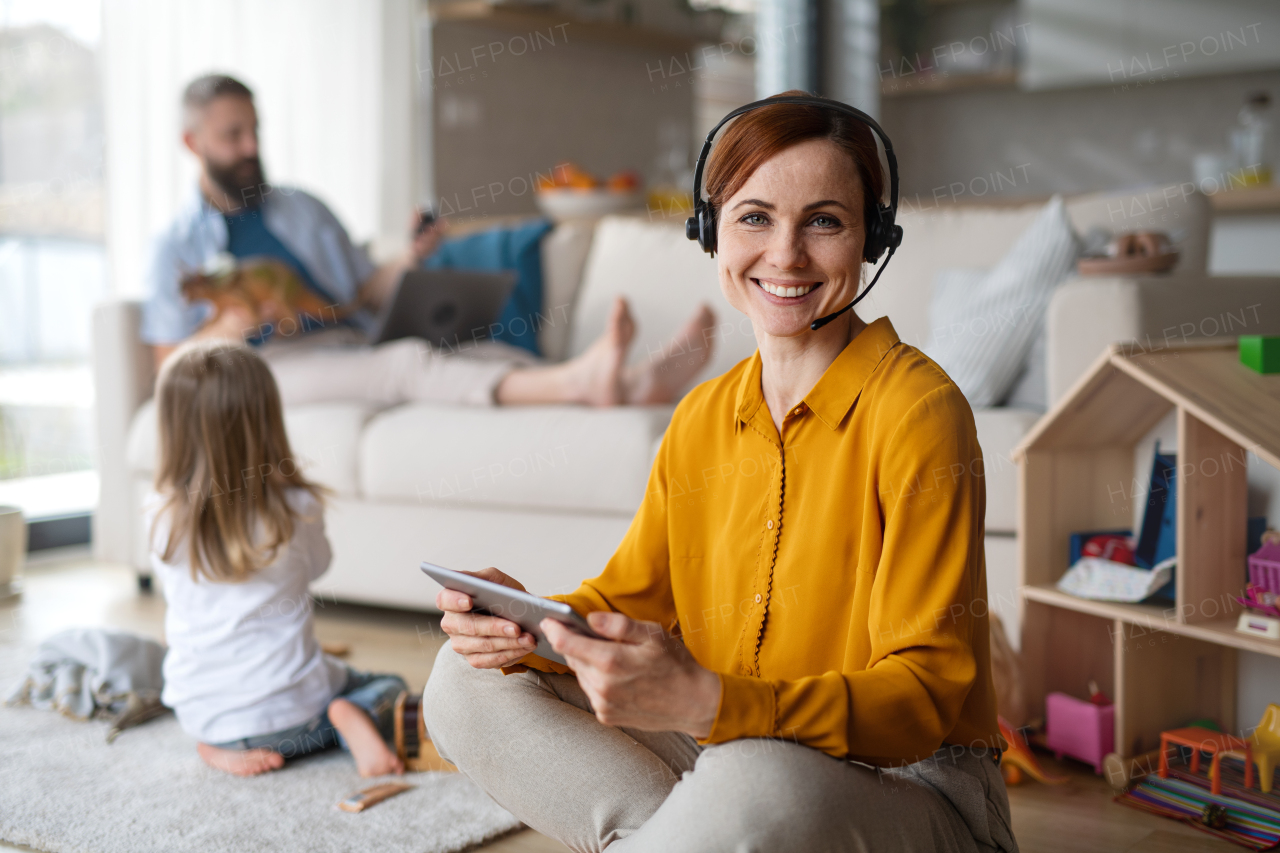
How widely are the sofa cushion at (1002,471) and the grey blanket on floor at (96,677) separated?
1.42 m

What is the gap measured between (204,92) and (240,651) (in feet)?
5.58

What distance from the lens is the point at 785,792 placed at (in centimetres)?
85

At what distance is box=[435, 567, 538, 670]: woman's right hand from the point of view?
3.29ft

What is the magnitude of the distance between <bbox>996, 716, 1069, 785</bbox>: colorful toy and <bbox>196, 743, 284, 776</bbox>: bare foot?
105cm

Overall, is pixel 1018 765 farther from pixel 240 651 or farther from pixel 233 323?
pixel 233 323

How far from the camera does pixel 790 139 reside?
3.22ft

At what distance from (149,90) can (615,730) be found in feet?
10.5

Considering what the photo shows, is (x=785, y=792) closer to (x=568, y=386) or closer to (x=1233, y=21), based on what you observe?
(x=568, y=386)

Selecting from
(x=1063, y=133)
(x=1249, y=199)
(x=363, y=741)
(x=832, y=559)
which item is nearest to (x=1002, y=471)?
(x=832, y=559)

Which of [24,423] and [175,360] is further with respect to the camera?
[24,423]

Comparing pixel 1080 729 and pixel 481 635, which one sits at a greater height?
pixel 481 635

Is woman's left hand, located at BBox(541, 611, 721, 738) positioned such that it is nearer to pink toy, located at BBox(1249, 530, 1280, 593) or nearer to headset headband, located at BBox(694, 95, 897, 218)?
headset headband, located at BBox(694, 95, 897, 218)

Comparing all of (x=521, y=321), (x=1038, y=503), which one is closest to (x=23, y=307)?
(x=521, y=321)

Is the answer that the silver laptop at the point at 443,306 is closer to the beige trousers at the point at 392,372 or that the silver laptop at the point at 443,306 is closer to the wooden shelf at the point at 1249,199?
the beige trousers at the point at 392,372
